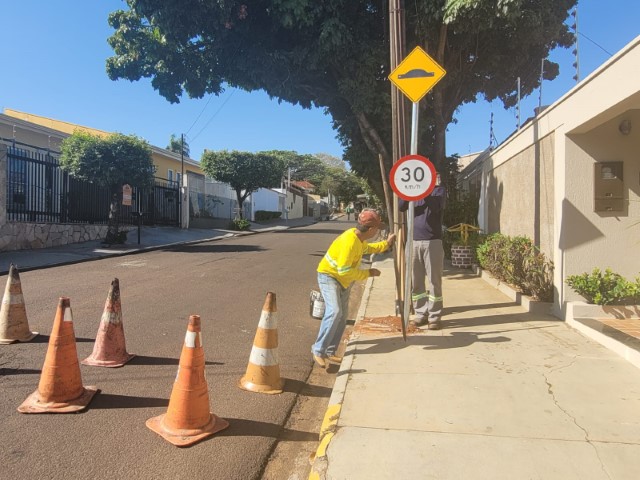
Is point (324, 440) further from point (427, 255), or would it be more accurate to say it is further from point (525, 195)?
point (525, 195)

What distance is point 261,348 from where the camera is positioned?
4.30m

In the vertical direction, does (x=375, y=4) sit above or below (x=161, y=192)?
above

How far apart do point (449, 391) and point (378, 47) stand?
9.23 m

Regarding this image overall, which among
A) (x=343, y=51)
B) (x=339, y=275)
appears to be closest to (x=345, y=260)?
(x=339, y=275)

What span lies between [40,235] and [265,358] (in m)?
13.7

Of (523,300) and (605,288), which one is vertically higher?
(605,288)

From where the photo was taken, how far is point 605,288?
605 centimetres

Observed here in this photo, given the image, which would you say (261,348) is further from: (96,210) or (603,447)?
(96,210)

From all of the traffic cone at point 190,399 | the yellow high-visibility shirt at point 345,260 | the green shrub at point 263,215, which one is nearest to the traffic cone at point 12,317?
the traffic cone at point 190,399

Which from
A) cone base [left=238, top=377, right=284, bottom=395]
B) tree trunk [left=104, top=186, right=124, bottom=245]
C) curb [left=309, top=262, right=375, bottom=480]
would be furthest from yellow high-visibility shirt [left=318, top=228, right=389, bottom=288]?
tree trunk [left=104, top=186, right=124, bottom=245]

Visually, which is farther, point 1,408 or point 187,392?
point 1,408

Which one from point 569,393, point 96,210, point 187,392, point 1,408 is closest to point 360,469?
point 187,392

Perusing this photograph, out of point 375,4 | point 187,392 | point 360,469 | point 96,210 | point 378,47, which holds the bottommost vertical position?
point 360,469

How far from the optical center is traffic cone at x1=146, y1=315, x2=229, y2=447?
3.39m
